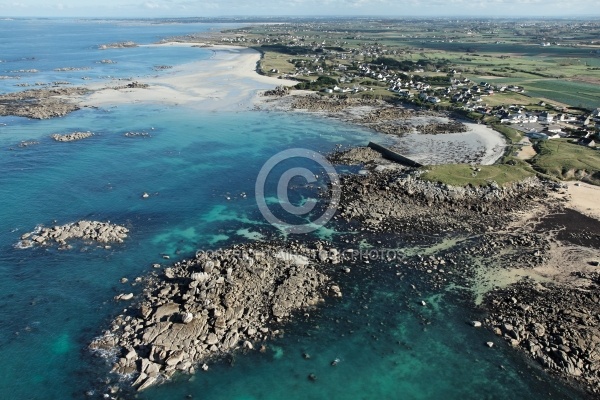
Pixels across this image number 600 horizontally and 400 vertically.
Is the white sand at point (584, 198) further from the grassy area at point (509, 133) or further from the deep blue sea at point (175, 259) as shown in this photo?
the deep blue sea at point (175, 259)

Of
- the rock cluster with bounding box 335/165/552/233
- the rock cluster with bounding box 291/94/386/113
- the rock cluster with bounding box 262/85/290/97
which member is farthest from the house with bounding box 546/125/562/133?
the rock cluster with bounding box 262/85/290/97

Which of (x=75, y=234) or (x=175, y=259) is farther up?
(x=75, y=234)

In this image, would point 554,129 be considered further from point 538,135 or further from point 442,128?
point 442,128

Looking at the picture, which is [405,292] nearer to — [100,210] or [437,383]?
[437,383]

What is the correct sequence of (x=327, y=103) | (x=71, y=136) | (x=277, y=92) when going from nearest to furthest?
(x=71, y=136), (x=327, y=103), (x=277, y=92)

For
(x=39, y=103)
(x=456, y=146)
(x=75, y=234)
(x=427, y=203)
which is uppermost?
(x=39, y=103)

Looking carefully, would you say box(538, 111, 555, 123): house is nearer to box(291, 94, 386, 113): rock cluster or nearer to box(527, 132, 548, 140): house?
box(527, 132, 548, 140): house

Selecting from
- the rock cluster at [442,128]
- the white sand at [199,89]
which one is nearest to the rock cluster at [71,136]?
the white sand at [199,89]

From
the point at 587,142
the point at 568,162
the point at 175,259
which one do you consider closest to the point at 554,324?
the point at 175,259
